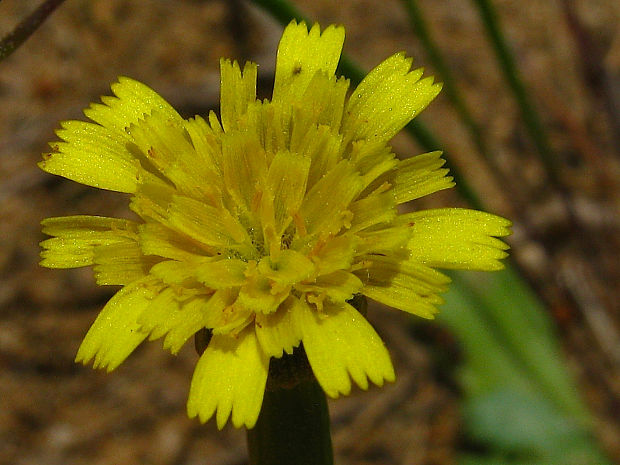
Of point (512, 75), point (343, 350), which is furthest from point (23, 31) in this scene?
point (512, 75)

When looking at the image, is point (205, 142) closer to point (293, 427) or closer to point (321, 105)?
point (321, 105)

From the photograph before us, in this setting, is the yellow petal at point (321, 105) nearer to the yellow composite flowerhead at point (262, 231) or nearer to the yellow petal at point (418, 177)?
the yellow composite flowerhead at point (262, 231)

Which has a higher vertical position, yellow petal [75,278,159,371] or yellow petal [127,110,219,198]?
yellow petal [127,110,219,198]

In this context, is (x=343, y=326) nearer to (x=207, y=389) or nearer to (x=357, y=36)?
(x=207, y=389)

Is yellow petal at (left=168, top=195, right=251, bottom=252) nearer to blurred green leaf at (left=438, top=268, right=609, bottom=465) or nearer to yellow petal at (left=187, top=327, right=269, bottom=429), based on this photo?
yellow petal at (left=187, top=327, right=269, bottom=429)

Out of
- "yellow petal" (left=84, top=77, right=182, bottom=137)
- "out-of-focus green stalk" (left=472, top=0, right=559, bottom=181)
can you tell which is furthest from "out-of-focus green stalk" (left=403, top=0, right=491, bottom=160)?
"yellow petal" (left=84, top=77, right=182, bottom=137)

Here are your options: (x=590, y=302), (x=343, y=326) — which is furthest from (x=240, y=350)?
(x=590, y=302)
